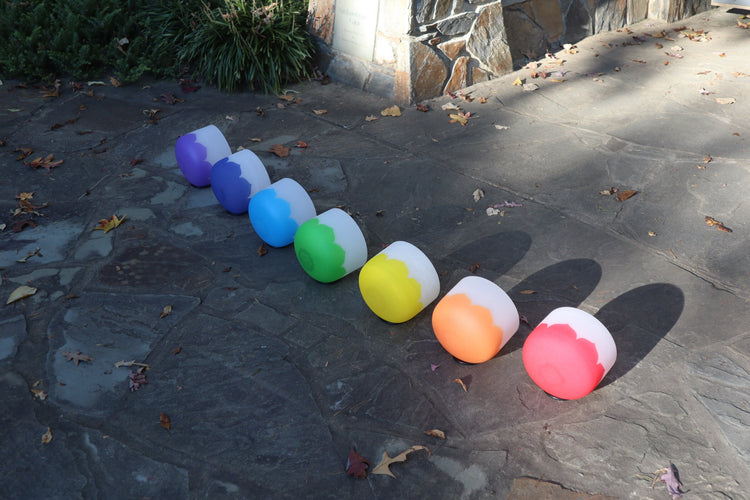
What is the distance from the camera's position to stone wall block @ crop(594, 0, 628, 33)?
7016 millimetres

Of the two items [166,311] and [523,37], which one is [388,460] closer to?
[166,311]

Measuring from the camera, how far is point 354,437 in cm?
254

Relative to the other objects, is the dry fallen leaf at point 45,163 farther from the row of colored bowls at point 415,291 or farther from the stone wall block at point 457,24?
the stone wall block at point 457,24

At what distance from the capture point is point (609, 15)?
7117 mm

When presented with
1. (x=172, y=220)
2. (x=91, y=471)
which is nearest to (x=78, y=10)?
(x=172, y=220)

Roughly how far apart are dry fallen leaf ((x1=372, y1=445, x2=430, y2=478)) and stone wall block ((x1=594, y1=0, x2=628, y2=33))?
20.4ft

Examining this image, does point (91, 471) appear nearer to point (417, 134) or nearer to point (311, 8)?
point (417, 134)

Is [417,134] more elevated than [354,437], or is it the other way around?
[417,134]

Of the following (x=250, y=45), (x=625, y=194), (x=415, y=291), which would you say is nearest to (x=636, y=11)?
(x=625, y=194)

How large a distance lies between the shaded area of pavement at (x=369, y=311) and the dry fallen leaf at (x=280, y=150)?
6 cm

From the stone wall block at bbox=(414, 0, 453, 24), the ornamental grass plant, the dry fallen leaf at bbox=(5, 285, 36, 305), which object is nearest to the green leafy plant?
the ornamental grass plant

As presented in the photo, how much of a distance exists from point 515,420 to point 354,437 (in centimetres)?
72

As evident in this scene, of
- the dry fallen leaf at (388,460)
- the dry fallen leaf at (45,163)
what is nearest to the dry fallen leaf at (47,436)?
the dry fallen leaf at (388,460)

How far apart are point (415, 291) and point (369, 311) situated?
366mm
